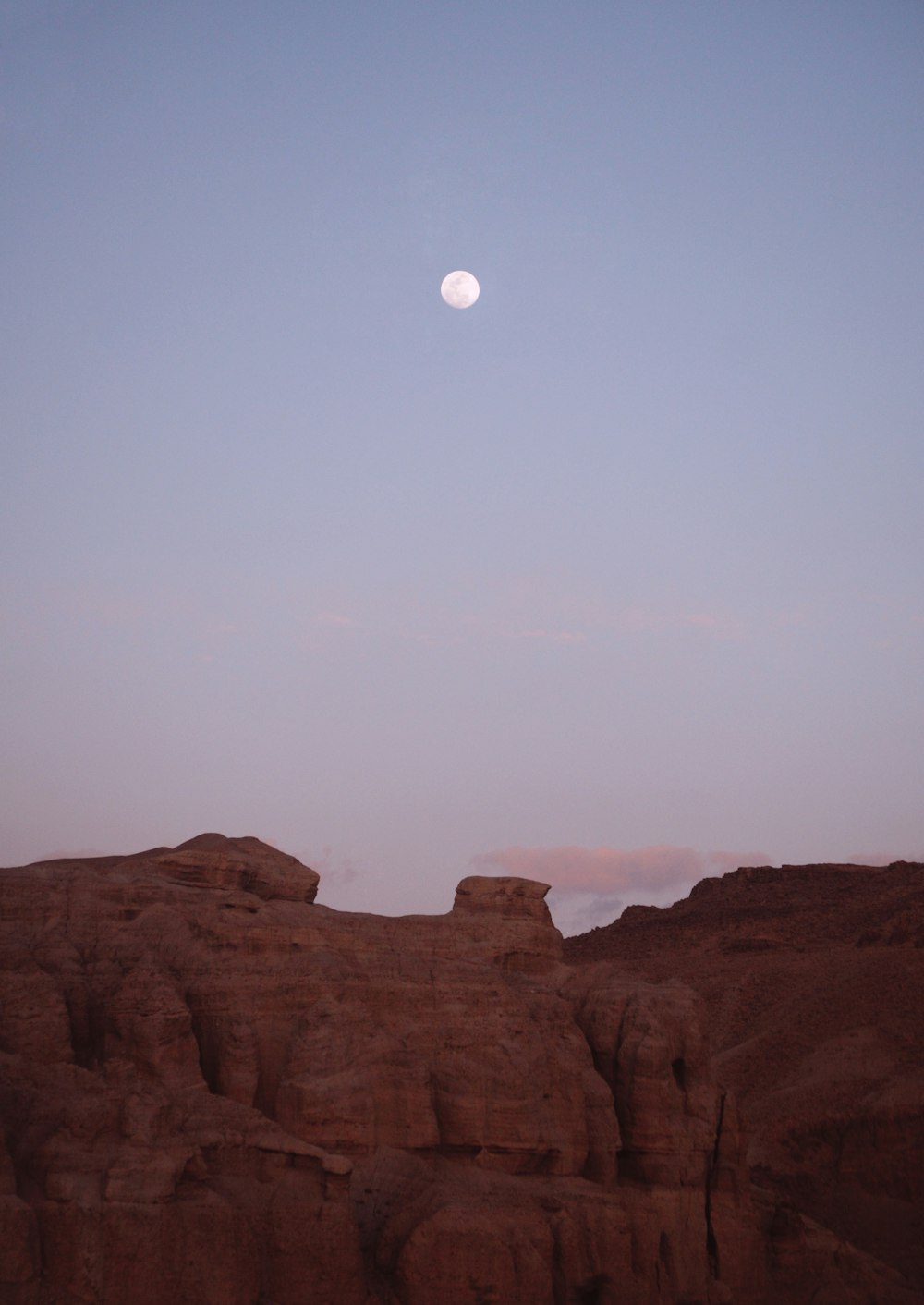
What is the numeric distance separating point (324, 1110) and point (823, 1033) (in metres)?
42.0

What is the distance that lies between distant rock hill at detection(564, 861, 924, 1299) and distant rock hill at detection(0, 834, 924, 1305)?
551cm

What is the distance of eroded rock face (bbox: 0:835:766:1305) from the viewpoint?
29125mm

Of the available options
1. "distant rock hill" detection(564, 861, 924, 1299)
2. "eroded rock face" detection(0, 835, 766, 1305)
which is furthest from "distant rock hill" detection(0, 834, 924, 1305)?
"distant rock hill" detection(564, 861, 924, 1299)

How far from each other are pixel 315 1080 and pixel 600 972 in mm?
14573

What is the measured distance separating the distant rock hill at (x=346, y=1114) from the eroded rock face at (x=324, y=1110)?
0.06 metres

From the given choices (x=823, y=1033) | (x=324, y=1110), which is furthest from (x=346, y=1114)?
(x=823, y=1033)

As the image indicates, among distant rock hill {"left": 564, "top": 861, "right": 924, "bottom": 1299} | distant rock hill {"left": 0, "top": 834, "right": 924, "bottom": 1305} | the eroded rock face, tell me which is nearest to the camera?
the eroded rock face

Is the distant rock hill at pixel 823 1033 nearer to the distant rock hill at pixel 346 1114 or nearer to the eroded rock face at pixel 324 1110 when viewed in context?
the distant rock hill at pixel 346 1114

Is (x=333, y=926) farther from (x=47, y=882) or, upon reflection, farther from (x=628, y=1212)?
(x=628, y=1212)

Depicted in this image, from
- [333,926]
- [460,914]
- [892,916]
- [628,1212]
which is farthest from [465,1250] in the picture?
[892,916]

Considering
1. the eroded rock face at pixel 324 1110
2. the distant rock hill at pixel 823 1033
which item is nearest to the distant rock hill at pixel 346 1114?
the eroded rock face at pixel 324 1110

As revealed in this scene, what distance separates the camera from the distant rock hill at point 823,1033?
185ft

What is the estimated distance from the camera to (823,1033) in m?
69.8

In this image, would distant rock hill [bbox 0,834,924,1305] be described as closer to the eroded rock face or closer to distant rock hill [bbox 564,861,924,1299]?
the eroded rock face
